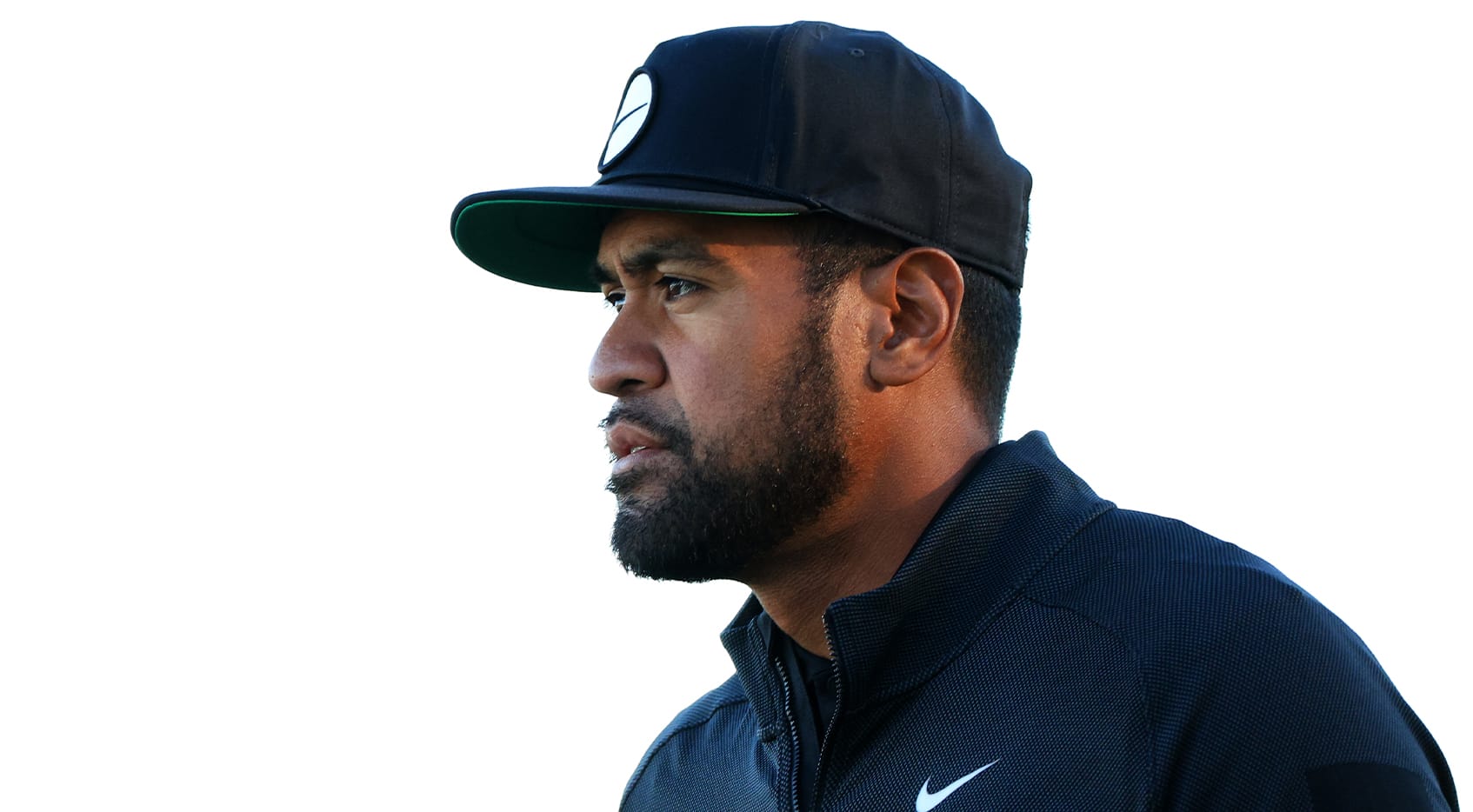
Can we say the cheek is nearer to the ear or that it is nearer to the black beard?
the black beard

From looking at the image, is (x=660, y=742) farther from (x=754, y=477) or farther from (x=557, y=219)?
(x=557, y=219)

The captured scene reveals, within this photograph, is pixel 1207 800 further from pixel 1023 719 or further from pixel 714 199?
pixel 714 199

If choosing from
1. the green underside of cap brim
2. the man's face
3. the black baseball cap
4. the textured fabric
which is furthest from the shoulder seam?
the black baseball cap

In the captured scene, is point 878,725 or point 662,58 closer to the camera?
point 878,725

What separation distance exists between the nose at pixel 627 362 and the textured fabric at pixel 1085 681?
518 millimetres

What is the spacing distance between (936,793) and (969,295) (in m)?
0.88

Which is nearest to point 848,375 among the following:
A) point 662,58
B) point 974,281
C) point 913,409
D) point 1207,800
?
point 913,409

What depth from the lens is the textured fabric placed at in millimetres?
1941

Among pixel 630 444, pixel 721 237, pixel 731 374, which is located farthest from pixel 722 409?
pixel 721 237

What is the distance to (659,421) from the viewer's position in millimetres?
2494

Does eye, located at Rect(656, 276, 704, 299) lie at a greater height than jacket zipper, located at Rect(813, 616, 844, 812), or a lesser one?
greater

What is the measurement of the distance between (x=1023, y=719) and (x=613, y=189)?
3.42ft

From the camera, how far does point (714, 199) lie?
2.40 m

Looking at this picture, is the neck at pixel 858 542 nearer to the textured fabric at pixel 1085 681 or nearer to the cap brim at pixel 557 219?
the textured fabric at pixel 1085 681
